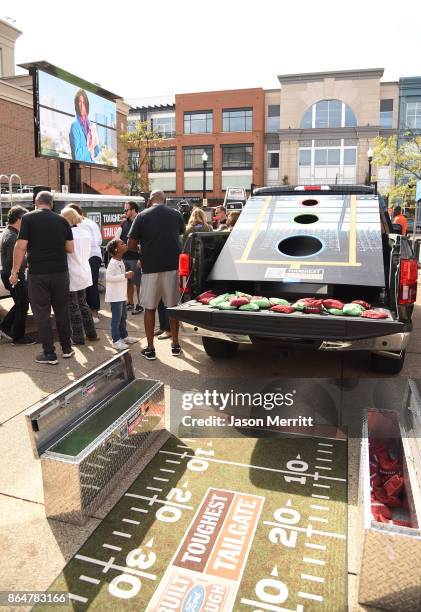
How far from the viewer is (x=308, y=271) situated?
4.90 metres

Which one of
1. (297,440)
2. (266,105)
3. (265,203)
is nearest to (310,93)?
(266,105)

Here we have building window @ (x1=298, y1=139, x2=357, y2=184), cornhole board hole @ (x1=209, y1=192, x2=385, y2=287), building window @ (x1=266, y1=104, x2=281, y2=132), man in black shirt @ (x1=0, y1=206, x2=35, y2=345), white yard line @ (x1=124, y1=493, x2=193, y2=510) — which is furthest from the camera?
building window @ (x1=266, y1=104, x2=281, y2=132)

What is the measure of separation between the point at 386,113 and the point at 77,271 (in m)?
45.7

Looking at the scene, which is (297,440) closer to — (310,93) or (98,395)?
(98,395)

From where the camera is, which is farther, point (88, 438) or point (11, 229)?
point (11, 229)

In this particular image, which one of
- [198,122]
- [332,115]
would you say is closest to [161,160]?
[198,122]

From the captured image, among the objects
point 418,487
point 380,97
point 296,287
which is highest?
point 380,97

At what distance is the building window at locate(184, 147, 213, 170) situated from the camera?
50.0 meters

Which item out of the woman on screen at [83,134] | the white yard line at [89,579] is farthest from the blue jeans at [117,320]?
the woman on screen at [83,134]

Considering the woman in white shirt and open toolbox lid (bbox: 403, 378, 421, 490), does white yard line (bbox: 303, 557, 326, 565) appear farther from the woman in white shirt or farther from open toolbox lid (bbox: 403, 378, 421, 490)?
the woman in white shirt

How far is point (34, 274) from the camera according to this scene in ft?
18.3

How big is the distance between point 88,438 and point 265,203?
167 inches

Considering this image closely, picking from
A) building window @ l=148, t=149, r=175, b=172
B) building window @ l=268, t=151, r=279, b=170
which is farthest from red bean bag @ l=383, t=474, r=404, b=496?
building window @ l=148, t=149, r=175, b=172

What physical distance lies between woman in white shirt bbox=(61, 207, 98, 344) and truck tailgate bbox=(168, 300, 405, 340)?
7.46 feet
